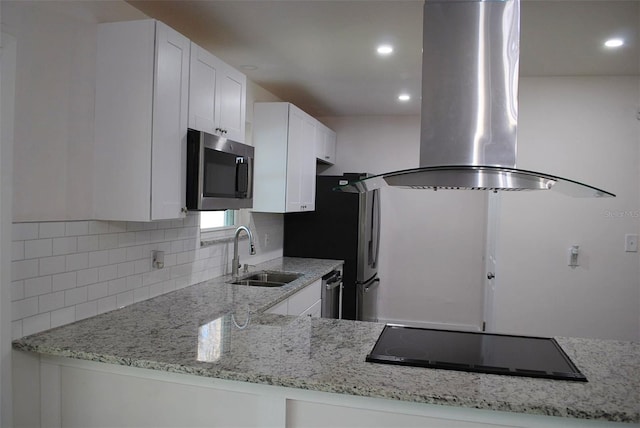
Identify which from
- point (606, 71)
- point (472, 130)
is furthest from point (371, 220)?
point (472, 130)

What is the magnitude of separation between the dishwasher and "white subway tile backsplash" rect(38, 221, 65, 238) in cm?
226

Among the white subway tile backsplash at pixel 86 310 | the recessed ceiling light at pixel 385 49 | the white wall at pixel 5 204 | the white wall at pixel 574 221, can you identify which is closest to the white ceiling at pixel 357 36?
the recessed ceiling light at pixel 385 49

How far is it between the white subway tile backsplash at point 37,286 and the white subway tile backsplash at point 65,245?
12cm

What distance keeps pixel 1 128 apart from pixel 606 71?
382 cm

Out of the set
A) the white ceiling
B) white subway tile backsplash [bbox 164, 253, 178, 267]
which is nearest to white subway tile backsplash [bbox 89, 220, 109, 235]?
white subway tile backsplash [bbox 164, 253, 178, 267]

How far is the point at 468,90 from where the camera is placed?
1771 millimetres

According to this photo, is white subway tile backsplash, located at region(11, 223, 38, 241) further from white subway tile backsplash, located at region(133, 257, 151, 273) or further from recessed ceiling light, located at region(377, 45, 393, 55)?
recessed ceiling light, located at region(377, 45, 393, 55)

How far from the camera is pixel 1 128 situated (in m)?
1.74

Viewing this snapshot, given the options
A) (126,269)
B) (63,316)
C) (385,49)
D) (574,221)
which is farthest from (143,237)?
(574,221)

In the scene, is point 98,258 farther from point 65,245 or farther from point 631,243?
point 631,243

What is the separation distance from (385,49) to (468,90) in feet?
4.76

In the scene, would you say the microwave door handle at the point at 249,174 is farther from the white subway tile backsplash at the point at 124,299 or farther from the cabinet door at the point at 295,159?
the white subway tile backsplash at the point at 124,299

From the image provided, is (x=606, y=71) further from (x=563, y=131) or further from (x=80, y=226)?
(x=80, y=226)

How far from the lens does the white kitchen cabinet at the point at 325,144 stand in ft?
15.7
